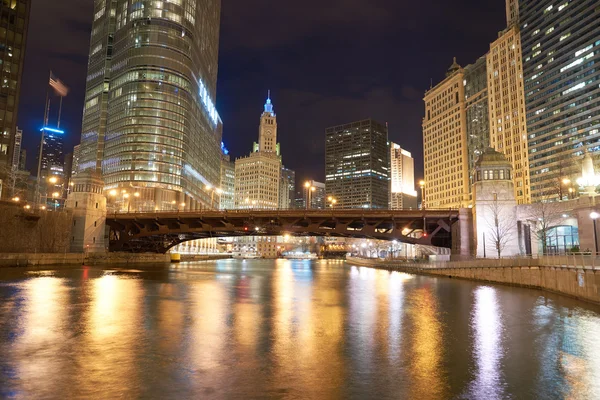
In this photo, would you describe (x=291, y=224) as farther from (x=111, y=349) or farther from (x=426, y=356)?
(x=426, y=356)

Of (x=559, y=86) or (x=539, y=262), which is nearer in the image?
(x=539, y=262)

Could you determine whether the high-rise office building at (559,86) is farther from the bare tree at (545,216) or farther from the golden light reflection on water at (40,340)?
the golden light reflection on water at (40,340)

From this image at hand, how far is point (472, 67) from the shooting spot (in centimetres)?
19438

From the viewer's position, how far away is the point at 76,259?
242ft

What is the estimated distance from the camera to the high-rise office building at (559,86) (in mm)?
140625

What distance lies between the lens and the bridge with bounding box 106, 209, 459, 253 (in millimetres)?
68188

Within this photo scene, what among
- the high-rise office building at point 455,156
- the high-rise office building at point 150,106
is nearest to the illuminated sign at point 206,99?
the high-rise office building at point 150,106

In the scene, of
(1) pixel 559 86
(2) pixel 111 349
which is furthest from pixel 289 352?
(1) pixel 559 86

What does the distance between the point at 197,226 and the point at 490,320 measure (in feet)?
245

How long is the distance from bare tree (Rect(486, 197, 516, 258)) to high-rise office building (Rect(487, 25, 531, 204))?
112m

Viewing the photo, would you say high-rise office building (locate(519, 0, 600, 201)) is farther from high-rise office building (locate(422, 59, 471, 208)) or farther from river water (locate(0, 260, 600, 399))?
river water (locate(0, 260, 600, 399))

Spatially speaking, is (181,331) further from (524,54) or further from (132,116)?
(524,54)

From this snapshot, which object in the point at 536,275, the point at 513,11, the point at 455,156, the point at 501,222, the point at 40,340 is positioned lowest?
the point at 40,340

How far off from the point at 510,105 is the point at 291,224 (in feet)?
440
